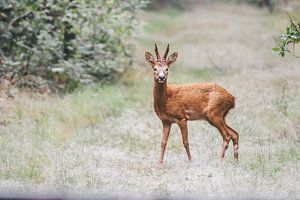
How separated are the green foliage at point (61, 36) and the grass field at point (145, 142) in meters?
0.68

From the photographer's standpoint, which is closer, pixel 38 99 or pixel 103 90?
pixel 38 99

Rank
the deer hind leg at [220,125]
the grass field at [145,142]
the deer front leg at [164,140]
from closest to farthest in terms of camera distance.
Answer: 1. the grass field at [145,142]
2. the deer hind leg at [220,125]
3. the deer front leg at [164,140]

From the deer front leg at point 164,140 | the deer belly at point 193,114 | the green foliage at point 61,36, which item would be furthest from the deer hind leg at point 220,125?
the green foliage at point 61,36

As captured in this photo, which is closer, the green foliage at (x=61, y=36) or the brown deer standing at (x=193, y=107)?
the brown deer standing at (x=193, y=107)

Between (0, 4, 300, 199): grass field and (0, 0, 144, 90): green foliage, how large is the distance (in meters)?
0.68

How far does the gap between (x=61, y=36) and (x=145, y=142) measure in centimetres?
465

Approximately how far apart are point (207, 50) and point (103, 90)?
641 cm

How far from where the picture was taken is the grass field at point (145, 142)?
732 cm

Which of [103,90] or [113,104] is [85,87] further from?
[113,104]

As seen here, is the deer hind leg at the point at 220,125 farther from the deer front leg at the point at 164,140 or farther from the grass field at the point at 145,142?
the deer front leg at the point at 164,140

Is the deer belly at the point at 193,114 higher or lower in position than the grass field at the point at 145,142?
higher

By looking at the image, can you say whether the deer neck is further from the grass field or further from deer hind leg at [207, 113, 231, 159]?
the grass field

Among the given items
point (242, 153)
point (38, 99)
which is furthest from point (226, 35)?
point (242, 153)

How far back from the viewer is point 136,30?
604 inches
